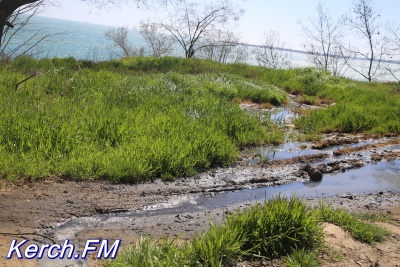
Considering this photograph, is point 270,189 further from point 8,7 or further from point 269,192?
point 8,7

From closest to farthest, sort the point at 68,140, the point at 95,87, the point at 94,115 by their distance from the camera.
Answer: the point at 68,140
the point at 94,115
the point at 95,87

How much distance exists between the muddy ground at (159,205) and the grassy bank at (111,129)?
0.84 ft

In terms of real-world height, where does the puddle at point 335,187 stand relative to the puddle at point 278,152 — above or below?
below

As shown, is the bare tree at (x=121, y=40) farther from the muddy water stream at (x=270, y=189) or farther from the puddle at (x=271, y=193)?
the puddle at (x=271, y=193)

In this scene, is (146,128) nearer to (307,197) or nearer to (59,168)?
(59,168)

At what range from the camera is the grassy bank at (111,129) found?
201 inches

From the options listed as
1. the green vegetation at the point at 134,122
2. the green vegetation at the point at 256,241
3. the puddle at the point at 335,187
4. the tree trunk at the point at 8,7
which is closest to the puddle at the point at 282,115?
the green vegetation at the point at 134,122

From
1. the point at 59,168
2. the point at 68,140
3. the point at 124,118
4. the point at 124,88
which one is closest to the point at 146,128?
the point at 124,118

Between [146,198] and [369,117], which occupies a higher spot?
[369,117]

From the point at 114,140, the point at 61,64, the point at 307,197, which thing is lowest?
the point at 307,197

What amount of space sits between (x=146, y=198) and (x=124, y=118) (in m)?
2.41

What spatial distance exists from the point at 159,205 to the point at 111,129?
6.55 feet

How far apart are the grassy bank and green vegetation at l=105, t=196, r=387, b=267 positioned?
213cm

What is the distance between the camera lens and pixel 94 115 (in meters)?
6.43
